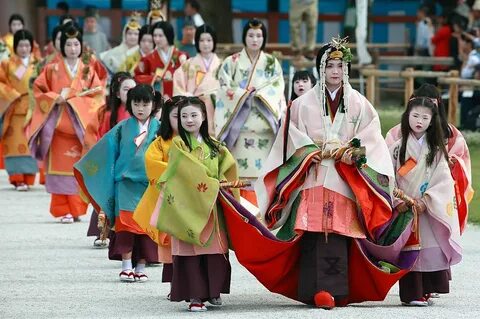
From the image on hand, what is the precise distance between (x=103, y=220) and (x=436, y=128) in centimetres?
273

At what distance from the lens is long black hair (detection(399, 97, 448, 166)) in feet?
32.6

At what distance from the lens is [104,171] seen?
11.4 metres

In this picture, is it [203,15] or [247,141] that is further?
[203,15]

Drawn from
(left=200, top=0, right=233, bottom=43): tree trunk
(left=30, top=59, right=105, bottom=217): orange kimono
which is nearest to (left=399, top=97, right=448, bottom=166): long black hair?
(left=30, top=59, right=105, bottom=217): orange kimono

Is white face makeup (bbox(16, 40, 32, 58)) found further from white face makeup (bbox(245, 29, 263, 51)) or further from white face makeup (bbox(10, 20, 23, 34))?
white face makeup (bbox(245, 29, 263, 51))

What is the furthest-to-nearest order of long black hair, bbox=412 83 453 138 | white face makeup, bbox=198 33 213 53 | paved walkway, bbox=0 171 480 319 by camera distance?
white face makeup, bbox=198 33 213 53
long black hair, bbox=412 83 453 138
paved walkway, bbox=0 171 480 319

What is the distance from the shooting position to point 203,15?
28984 millimetres

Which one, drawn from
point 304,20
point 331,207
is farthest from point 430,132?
point 304,20

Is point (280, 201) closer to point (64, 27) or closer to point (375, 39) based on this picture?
point (64, 27)

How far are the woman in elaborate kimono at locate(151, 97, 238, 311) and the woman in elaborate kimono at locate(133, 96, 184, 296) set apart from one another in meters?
0.38

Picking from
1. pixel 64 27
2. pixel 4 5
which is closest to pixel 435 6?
pixel 4 5

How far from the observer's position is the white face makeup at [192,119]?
386 inches

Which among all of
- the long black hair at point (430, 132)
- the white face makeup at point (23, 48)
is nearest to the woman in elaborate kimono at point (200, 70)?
the white face makeup at point (23, 48)

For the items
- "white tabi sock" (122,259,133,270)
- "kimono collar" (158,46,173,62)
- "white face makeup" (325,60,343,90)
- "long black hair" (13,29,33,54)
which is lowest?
"white tabi sock" (122,259,133,270)
